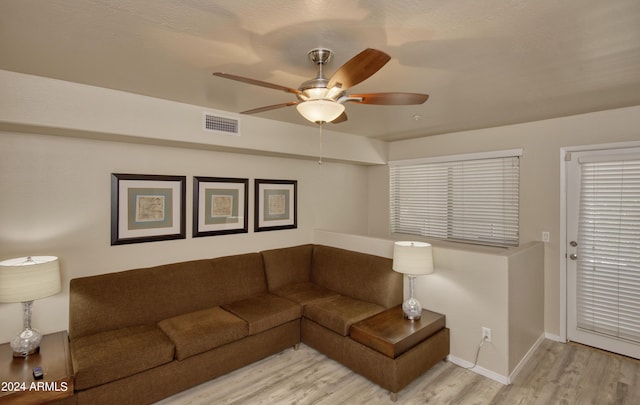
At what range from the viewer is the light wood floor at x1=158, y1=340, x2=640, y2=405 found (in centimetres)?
239

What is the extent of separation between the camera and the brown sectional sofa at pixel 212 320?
224 cm

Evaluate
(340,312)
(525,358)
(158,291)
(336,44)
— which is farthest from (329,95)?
(525,358)

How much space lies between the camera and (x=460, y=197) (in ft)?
13.4

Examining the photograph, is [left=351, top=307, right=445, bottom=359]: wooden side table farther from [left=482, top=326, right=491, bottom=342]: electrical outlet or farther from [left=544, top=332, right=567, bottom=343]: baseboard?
[left=544, top=332, right=567, bottom=343]: baseboard

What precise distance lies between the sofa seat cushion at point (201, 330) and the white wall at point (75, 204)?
0.71m

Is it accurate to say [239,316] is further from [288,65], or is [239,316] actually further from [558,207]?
[558,207]

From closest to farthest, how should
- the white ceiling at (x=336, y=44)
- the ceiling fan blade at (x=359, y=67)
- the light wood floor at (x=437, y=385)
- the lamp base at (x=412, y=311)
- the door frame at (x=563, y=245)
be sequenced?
the ceiling fan blade at (x=359, y=67) < the white ceiling at (x=336, y=44) < the light wood floor at (x=437, y=385) < the lamp base at (x=412, y=311) < the door frame at (x=563, y=245)

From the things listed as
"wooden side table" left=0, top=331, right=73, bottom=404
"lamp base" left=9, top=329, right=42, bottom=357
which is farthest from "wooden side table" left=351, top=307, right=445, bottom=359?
"lamp base" left=9, top=329, right=42, bottom=357

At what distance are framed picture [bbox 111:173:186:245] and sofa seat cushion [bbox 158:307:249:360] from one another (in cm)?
86

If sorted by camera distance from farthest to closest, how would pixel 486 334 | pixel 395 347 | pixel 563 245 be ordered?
1. pixel 563 245
2. pixel 486 334
3. pixel 395 347

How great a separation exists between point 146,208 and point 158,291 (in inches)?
31.8

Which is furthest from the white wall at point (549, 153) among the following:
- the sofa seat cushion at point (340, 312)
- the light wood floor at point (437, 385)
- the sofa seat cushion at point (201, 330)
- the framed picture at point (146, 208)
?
the framed picture at point (146, 208)

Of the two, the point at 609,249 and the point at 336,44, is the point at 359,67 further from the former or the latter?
the point at 609,249

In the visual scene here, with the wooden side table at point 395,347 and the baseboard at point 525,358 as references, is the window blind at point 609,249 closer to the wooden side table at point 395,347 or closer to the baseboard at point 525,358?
the baseboard at point 525,358
